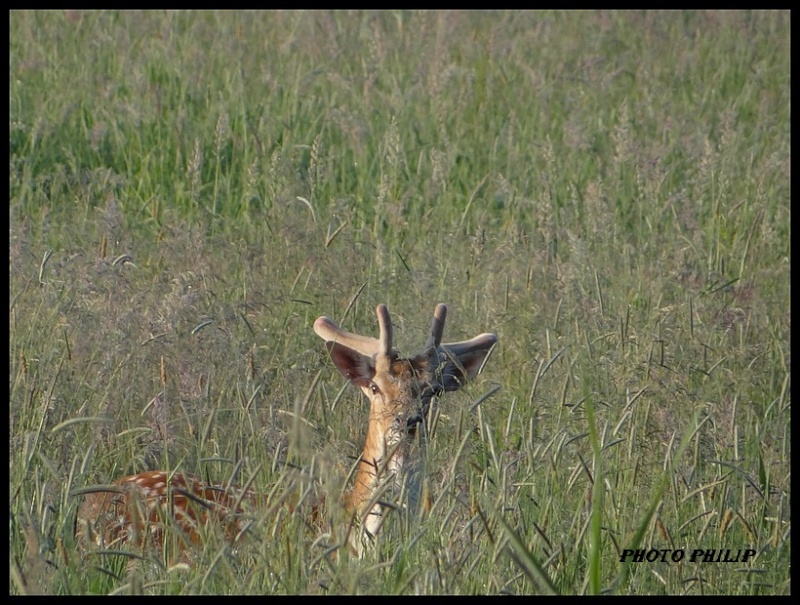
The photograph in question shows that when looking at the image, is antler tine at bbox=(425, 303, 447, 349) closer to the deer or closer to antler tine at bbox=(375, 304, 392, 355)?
the deer

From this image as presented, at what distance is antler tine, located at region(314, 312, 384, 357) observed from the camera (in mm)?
4316

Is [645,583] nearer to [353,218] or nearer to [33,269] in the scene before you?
[33,269]

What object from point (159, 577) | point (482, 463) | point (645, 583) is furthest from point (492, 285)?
point (159, 577)

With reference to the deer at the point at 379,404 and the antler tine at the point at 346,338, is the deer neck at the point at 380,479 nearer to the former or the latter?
the deer at the point at 379,404

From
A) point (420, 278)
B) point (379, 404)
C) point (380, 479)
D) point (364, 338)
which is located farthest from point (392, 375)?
point (420, 278)

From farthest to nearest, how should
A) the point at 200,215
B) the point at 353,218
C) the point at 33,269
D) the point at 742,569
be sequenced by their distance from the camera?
the point at 353,218, the point at 200,215, the point at 33,269, the point at 742,569

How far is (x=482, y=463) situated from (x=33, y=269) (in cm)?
224

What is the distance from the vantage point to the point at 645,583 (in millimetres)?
3395

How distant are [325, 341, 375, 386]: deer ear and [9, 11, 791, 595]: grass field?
0.48 feet

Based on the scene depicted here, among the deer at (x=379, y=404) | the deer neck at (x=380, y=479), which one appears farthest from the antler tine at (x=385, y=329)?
the deer neck at (x=380, y=479)

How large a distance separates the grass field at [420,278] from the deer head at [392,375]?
0.11 metres

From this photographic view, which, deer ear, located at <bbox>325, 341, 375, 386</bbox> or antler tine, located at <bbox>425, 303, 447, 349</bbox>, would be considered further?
deer ear, located at <bbox>325, 341, 375, 386</bbox>

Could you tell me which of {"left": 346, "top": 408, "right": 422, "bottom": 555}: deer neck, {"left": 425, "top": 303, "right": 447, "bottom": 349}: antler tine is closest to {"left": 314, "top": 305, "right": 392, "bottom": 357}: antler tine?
{"left": 425, "top": 303, "right": 447, "bottom": 349}: antler tine

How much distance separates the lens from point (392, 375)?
4.16 metres
